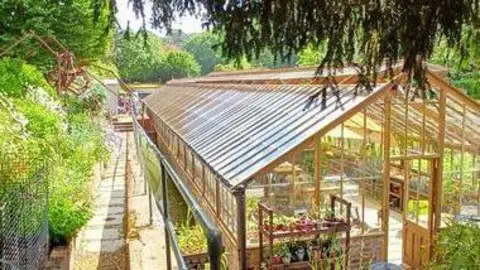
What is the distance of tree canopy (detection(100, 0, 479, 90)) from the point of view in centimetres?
260

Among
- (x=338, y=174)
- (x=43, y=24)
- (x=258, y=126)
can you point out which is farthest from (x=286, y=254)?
(x=43, y=24)

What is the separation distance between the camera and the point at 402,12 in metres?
2.60

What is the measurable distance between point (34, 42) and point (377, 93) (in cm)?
1384

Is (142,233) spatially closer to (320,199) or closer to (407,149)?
(320,199)

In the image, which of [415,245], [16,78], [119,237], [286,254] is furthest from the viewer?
[16,78]

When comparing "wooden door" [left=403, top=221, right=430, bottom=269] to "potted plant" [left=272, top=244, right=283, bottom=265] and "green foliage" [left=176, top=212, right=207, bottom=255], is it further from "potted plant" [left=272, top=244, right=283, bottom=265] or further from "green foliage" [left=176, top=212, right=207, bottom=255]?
"green foliage" [left=176, top=212, right=207, bottom=255]

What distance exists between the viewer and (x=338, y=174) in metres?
8.06

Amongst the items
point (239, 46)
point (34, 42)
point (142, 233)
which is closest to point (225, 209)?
point (142, 233)

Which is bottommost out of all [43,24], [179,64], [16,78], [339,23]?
[16,78]

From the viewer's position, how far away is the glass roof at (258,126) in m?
6.81

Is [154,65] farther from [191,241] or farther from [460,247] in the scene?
[460,247]

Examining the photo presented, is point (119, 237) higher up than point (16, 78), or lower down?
lower down

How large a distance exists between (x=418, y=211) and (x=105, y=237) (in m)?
5.02

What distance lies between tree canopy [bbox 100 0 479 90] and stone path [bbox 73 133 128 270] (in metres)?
3.62
